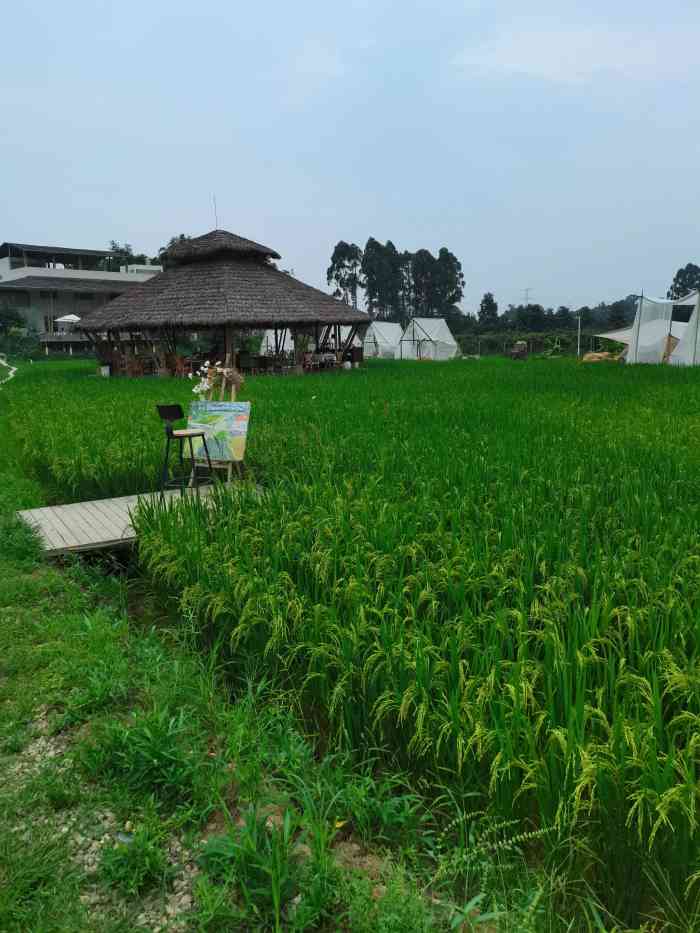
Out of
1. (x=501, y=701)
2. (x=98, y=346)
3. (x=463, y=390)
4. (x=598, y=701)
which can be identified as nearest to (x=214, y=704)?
(x=501, y=701)

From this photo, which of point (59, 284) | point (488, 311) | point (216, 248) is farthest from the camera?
point (488, 311)

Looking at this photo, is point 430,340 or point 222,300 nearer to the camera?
point 222,300

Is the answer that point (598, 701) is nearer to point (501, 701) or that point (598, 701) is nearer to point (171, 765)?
point (501, 701)

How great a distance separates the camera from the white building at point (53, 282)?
36.8 meters

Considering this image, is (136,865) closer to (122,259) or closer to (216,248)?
(216,248)

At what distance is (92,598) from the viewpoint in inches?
162

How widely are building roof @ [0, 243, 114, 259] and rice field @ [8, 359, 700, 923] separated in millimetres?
39097

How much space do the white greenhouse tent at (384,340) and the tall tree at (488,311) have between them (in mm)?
18138

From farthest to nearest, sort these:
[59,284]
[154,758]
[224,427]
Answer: [59,284], [224,427], [154,758]

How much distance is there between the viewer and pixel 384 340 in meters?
37.7

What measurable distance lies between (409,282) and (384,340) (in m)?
32.6

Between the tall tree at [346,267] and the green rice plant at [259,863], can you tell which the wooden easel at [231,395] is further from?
the tall tree at [346,267]

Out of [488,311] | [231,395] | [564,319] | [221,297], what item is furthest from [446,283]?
[231,395]

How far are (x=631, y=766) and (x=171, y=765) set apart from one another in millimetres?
1473
